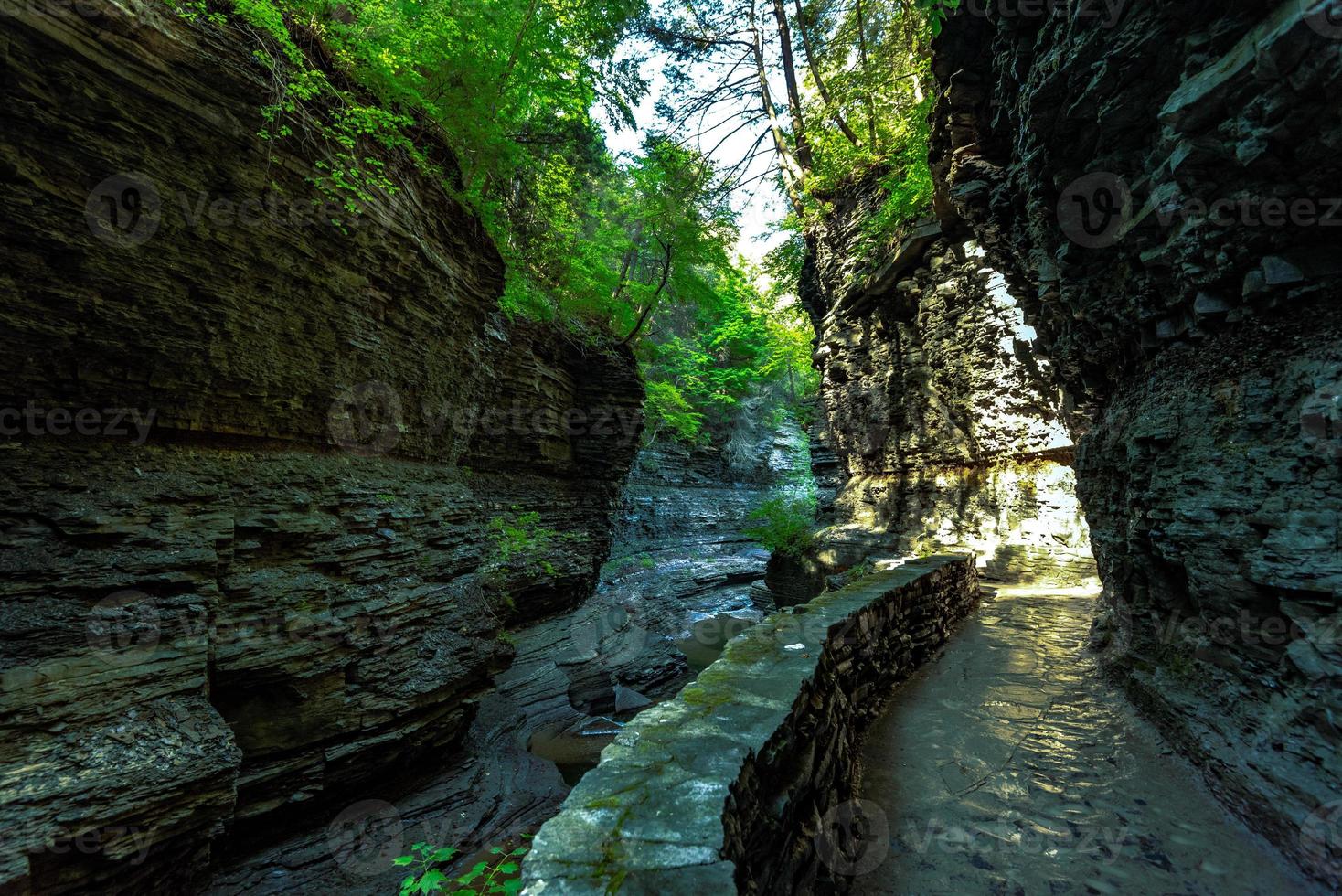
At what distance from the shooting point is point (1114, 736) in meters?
3.88

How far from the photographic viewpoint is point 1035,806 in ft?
10.2

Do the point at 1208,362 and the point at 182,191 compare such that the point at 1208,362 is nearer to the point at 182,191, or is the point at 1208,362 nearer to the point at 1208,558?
the point at 1208,558

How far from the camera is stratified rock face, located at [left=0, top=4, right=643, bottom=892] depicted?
3379 millimetres

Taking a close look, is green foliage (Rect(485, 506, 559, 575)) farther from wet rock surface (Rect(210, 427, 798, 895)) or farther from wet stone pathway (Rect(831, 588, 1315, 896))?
wet stone pathway (Rect(831, 588, 1315, 896))

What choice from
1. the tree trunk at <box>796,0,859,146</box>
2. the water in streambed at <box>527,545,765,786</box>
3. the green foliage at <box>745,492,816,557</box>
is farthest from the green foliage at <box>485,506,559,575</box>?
the tree trunk at <box>796,0,859,146</box>

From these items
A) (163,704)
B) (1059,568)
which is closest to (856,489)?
(1059,568)

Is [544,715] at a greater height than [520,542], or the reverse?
[520,542]

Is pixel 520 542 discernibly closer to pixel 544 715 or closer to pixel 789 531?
pixel 544 715

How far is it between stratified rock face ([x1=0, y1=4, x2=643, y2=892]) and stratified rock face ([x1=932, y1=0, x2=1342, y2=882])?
22.9ft

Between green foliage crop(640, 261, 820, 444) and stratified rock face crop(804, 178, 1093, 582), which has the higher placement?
green foliage crop(640, 261, 820, 444)

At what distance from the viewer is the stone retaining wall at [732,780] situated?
1.57 metres

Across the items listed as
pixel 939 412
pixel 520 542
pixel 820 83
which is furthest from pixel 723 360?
pixel 520 542

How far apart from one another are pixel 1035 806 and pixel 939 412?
1090 cm

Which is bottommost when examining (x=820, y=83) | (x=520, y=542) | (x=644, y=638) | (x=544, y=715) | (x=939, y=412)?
(x=544, y=715)
